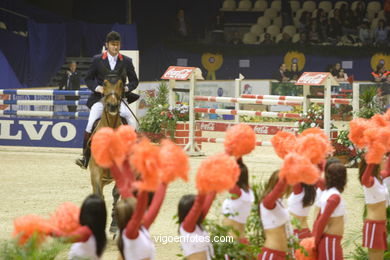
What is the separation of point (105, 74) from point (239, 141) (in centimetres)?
479

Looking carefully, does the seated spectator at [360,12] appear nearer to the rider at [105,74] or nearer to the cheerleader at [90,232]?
the rider at [105,74]

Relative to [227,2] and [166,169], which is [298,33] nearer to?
[227,2]

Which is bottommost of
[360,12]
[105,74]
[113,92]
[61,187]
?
[61,187]

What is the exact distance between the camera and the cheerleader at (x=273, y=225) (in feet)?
16.3

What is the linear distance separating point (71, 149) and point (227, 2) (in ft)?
50.9

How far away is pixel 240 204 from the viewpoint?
5.44 metres

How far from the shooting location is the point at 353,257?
7.00m

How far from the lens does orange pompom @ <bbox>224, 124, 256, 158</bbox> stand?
4879mm

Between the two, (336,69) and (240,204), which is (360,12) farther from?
(240,204)

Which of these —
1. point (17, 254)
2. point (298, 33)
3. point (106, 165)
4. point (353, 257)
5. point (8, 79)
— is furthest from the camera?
point (298, 33)

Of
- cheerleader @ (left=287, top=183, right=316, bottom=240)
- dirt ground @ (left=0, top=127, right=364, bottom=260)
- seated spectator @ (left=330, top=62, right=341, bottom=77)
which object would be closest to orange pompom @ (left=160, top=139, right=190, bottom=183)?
cheerleader @ (left=287, top=183, right=316, bottom=240)

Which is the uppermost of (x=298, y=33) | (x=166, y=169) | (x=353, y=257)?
(x=298, y=33)

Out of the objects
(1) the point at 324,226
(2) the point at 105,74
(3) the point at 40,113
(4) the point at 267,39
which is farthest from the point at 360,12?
(1) the point at 324,226

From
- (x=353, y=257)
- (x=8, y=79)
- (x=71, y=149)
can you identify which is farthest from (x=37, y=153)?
(x=353, y=257)
